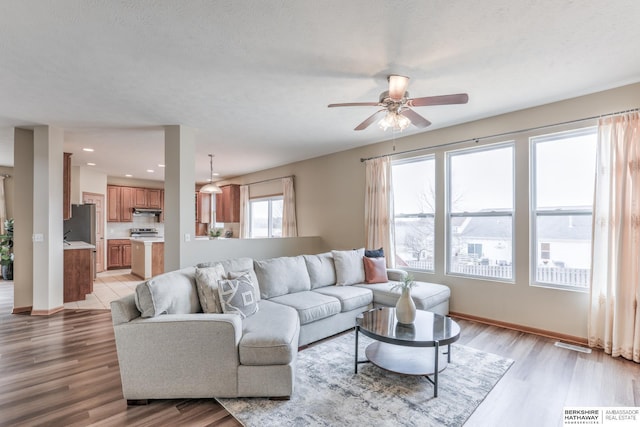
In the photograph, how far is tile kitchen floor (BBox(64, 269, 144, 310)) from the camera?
501 cm

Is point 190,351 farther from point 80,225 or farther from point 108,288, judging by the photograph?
point 80,225

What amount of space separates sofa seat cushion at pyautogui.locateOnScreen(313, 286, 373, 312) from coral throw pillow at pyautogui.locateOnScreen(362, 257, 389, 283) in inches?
12.9

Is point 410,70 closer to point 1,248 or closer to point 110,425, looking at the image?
point 110,425

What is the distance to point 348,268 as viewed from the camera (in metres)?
4.36

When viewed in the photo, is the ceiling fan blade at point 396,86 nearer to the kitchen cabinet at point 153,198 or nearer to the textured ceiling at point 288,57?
the textured ceiling at point 288,57

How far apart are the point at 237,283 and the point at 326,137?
303cm

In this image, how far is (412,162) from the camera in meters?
5.01

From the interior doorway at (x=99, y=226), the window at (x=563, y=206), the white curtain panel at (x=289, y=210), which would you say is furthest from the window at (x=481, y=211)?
the interior doorway at (x=99, y=226)

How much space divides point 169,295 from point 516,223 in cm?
397

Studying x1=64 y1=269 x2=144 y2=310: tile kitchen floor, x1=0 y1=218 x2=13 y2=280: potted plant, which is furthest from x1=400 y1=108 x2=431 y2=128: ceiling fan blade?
x1=0 y1=218 x2=13 y2=280: potted plant

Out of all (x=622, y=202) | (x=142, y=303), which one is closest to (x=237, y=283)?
(x=142, y=303)

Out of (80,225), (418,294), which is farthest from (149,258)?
(418,294)

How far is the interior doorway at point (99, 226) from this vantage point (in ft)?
26.1

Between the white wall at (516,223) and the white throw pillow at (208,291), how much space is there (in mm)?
3211
